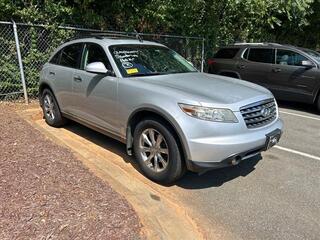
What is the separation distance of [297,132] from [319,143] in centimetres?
74

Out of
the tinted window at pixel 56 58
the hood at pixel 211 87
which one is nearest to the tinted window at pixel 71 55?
the tinted window at pixel 56 58

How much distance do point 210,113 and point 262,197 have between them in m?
1.17

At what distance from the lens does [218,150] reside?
3.84 meters

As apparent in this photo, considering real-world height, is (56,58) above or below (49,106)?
above

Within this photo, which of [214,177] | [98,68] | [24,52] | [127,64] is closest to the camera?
[214,177]

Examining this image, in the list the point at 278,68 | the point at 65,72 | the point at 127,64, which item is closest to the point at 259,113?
the point at 127,64

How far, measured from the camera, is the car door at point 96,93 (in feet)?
15.8

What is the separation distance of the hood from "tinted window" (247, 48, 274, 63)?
4.86 metres

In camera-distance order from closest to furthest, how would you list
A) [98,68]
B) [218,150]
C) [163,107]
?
[218,150] < [163,107] < [98,68]

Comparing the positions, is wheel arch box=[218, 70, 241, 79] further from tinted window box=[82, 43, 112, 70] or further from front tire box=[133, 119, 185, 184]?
front tire box=[133, 119, 185, 184]

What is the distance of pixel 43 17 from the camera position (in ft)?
27.0

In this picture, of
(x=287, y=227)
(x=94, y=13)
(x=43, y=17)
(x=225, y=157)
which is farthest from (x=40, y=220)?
(x=94, y=13)

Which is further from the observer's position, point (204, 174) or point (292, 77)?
point (292, 77)

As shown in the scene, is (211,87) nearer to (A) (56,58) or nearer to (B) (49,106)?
(A) (56,58)
